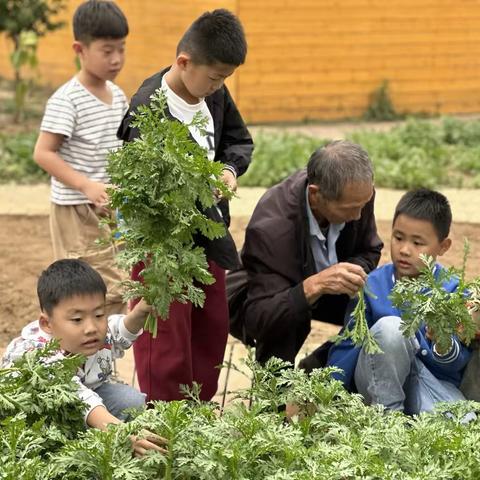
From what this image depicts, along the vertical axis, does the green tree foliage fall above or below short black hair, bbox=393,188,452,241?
above

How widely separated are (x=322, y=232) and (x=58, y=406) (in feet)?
5.30

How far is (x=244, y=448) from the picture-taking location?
364 centimetres

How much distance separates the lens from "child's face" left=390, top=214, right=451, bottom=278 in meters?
4.87

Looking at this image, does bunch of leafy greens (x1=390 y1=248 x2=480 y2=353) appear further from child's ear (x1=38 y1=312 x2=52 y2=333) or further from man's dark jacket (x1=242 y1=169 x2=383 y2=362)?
child's ear (x1=38 y1=312 x2=52 y2=333)

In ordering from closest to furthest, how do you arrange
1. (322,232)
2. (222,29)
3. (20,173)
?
(222,29) < (322,232) < (20,173)

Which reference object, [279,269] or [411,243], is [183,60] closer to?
[279,269]

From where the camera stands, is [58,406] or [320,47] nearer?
[58,406]

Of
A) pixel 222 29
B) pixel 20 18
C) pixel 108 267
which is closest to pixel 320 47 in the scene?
pixel 20 18

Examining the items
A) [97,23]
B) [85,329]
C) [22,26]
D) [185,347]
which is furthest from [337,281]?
[22,26]

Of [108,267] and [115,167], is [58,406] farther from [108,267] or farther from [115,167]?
[108,267]

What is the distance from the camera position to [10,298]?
7344 millimetres

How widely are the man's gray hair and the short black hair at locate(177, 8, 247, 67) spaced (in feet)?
1.72

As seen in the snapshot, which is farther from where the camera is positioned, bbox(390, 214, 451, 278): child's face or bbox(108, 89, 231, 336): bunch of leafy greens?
bbox(390, 214, 451, 278): child's face

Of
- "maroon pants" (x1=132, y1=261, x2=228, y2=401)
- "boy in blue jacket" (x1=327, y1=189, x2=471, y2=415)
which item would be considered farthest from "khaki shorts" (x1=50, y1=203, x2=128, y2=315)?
"boy in blue jacket" (x1=327, y1=189, x2=471, y2=415)
